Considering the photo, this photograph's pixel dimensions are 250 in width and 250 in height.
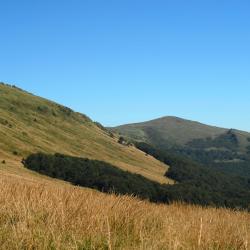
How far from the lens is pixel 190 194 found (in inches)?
7116

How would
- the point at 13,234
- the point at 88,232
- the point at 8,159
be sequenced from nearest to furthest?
1. the point at 13,234
2. the point at 88,232
3. the point at 8,159

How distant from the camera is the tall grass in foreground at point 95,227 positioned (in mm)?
5953

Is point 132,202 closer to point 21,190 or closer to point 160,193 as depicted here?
point 21,190

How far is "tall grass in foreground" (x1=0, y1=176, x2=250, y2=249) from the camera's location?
234 inches

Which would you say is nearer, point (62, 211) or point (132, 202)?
point (62, 211)

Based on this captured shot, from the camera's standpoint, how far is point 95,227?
6.87m

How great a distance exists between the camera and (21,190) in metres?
9.92

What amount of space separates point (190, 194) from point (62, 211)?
579ft

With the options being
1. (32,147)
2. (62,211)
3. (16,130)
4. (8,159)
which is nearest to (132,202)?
(62,211)

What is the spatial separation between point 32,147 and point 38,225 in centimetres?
17482

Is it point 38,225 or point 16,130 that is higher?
point 16,130

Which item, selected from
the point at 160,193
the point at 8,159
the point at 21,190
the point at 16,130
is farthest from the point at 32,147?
the point at 21,190

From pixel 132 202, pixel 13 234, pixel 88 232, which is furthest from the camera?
pixel 132 202

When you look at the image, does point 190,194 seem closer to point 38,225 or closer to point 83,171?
point 83,171
